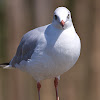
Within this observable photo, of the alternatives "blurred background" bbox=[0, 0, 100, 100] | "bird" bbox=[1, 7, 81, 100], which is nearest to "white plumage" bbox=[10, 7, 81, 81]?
"bird" bbox=[1, 7, 81, 100]

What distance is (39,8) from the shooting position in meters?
3.42

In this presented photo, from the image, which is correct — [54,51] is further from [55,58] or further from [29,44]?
[29,44]

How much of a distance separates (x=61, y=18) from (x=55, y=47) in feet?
0.48

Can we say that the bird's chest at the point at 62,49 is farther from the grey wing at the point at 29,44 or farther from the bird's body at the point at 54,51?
the grey wing at the point at 29,44

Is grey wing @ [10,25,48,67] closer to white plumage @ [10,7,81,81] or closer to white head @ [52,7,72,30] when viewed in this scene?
white plumage @ [10,7,81,81]

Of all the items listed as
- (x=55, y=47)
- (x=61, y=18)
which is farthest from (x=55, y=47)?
(x=61, y=18)

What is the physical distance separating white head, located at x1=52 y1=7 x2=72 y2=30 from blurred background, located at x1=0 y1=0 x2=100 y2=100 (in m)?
1.55

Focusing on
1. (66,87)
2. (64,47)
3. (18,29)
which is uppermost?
(64,47)

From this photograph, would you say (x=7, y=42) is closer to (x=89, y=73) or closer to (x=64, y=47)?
(x=89, y=73)

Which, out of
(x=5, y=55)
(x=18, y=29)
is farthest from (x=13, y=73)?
(x=18, y=29)

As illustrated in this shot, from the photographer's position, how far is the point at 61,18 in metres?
1.81

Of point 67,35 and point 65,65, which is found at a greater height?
point 67,35

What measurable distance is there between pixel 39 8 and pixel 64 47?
1.59 meters

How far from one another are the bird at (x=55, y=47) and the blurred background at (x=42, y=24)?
1.42 m
